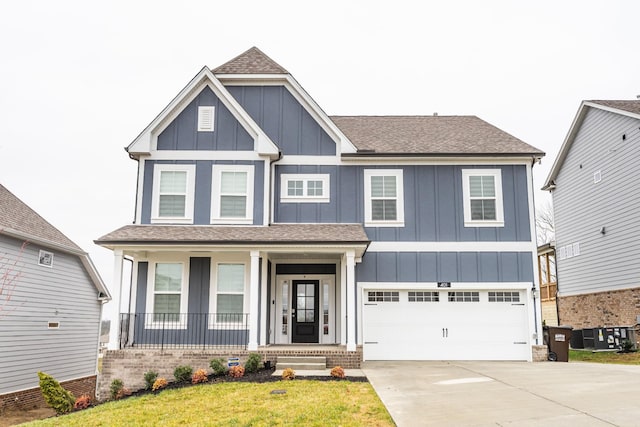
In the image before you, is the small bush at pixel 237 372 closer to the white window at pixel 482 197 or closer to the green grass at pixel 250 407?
the green grass at pixel 250 407

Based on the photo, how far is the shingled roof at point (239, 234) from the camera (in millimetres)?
13781

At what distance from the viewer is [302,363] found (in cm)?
1295

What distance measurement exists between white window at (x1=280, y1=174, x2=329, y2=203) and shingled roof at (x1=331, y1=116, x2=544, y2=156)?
1.53 metres

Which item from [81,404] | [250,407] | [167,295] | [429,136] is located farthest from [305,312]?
[250,407]

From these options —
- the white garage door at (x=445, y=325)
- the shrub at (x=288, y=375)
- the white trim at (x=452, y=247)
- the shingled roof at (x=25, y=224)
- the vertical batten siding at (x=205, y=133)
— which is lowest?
the shrub at (x=288, y=375)

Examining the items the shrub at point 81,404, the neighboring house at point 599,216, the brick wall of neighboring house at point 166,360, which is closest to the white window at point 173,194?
the brick wall of neighboring house at point 166,360

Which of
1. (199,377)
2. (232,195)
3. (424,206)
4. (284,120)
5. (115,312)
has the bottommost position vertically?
(199,377)

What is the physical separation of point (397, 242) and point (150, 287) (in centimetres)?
717

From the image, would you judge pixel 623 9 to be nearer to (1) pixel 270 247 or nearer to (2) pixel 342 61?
(2) pixel 342 61

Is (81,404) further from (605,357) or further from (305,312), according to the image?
(605,357)

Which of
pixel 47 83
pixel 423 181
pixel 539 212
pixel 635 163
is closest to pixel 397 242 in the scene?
pixel 423 181

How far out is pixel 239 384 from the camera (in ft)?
36.5

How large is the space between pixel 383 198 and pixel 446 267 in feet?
9.00

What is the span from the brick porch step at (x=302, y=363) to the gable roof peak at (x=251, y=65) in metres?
8.60
